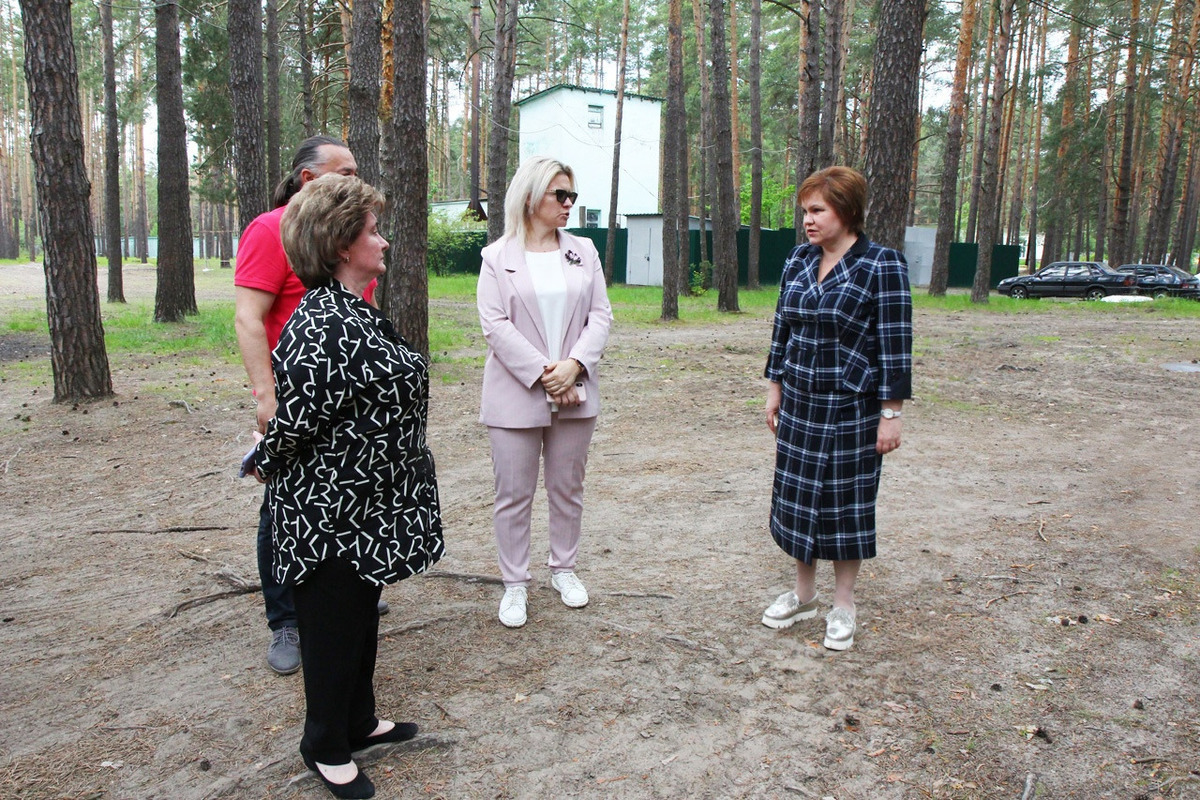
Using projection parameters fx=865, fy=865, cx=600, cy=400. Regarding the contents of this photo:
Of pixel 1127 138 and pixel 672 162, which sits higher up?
pixel 1127 138

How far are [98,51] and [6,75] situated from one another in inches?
681

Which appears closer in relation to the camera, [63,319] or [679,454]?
[679,454]

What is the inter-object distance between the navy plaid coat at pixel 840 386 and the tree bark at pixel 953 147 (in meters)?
21.3

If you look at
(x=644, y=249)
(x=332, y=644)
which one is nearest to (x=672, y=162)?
(x=644, y=249)

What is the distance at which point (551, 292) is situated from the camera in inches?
144

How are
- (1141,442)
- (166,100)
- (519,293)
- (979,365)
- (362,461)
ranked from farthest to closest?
(166,100) → (979,365) → (1141,442) → (519,293) → (362,461)

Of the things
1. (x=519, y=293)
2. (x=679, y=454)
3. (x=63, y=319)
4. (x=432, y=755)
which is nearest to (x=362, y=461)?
(x=432, y=755)

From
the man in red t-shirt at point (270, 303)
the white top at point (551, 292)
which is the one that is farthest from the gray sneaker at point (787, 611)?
the man in red t-shirt at point (270, 303)

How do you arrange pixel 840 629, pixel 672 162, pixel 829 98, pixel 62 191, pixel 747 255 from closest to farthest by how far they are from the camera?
pixel 840 629, pixel 62 191, pixel 829 98, pixel 672 162, pixel 747 255

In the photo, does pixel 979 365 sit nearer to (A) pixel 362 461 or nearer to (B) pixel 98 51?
(A) pixel 362 461

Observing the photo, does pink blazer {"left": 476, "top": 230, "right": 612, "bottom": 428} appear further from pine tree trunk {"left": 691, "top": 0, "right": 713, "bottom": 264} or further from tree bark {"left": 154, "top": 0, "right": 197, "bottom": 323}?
pine tree trunk {"left": 691, "top": 0, "right": 713, "bottom": 264}

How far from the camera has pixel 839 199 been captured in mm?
3324

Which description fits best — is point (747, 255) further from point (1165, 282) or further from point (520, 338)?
point (520, 338)

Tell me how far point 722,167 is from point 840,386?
15776 millimetres
